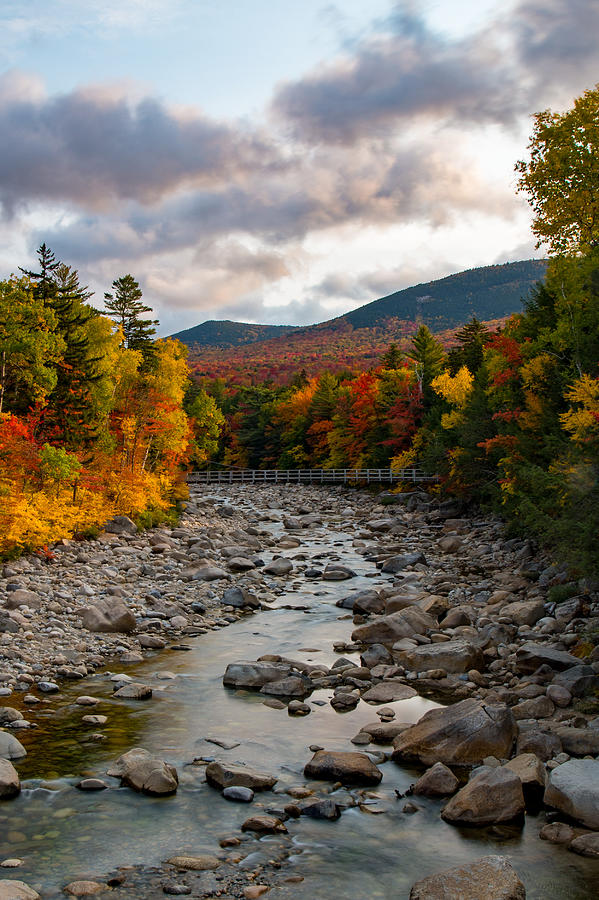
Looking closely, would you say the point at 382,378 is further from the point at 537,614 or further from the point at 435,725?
the point at 435,725

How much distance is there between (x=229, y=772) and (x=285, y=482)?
58985 millimetres

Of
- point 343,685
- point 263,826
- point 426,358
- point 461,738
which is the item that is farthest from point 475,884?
point 426,358

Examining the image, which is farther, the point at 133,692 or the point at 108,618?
the point at 108,618

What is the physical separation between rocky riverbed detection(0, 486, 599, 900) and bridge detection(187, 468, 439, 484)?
28.5 metres

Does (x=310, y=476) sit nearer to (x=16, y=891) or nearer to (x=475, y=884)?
(x=475, y=884)

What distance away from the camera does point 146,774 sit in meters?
8.43

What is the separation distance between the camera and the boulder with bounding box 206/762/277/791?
8445 mm

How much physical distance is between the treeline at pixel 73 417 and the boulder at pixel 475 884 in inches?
617

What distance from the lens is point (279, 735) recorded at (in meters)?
10.2

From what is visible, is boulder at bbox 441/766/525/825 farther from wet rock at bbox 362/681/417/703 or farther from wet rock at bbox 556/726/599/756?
wet rock at bbox 362/681/417/703

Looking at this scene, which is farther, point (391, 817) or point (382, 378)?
point (382, 378)

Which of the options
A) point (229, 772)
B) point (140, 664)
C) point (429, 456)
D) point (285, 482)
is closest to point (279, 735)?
point (229, 772)

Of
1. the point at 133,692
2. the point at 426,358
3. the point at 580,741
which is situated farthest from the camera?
the point at 426,358

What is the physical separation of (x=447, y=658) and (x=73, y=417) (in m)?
19.3
